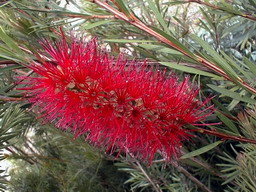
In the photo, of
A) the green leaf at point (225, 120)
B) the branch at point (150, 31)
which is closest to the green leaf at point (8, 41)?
the branch at point (150, 31)

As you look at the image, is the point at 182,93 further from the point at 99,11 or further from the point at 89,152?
the point at 89,152

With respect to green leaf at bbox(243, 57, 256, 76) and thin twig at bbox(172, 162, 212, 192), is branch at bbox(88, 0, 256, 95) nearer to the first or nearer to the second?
green leaf at bbox(243, 57, 256, 76)

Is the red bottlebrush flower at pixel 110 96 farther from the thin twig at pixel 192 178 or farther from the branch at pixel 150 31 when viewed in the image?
the thin twig at pixel 192 178

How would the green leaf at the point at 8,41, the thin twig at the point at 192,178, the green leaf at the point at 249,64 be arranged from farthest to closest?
1. the thin twig at the point at 192,178
2. the green leaf at the point at 249,64
3. the green leaf at the point at 8,41

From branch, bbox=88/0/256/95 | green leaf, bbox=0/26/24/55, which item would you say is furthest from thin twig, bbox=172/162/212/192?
green leaf, bbox=0/26/24/55

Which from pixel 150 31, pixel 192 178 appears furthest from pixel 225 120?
pixel 192 178

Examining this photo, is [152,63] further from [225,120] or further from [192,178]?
[192,178]

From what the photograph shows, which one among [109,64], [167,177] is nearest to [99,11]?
[109,64]
